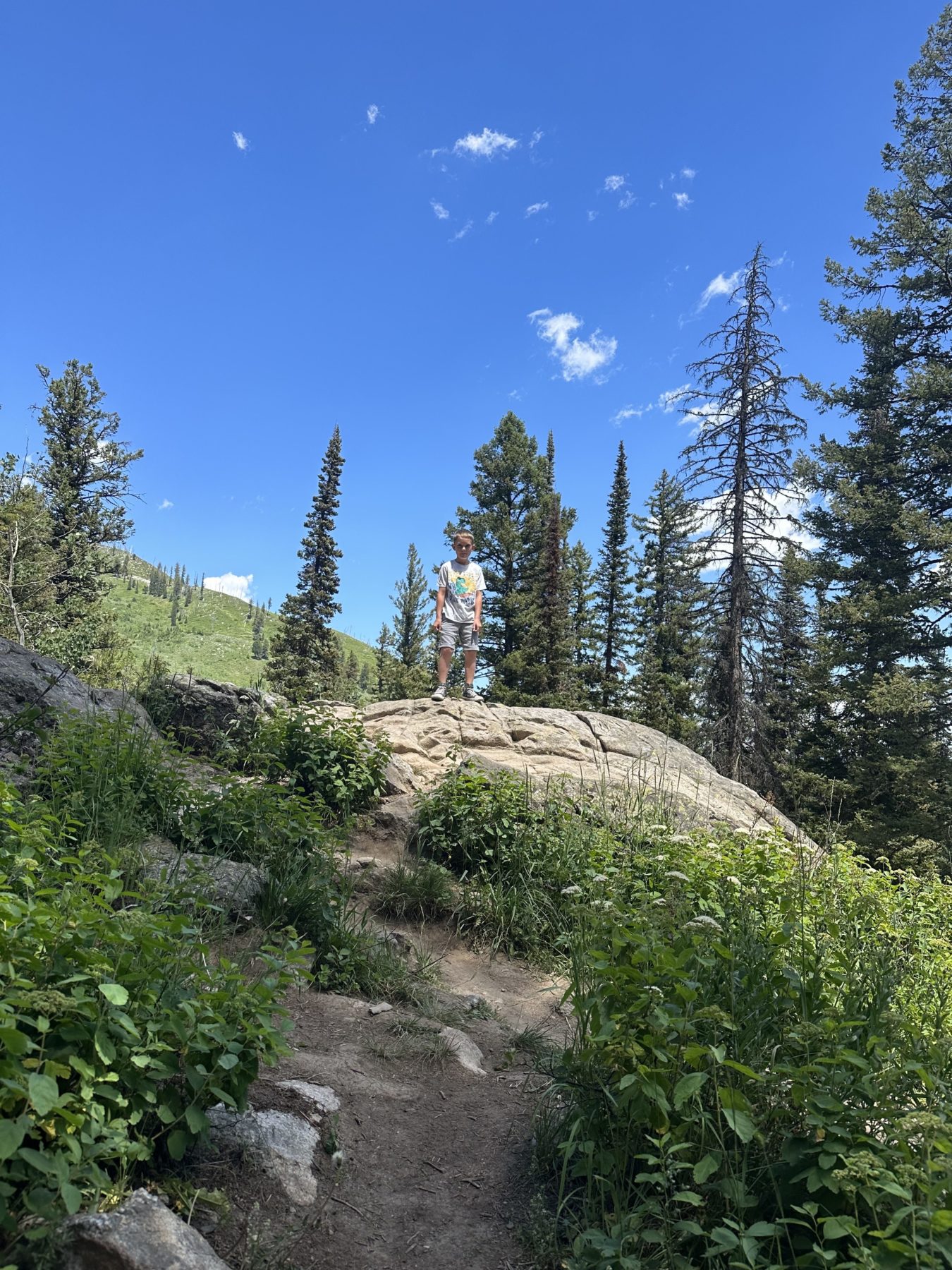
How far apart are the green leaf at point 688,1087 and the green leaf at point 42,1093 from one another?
63.0 inches

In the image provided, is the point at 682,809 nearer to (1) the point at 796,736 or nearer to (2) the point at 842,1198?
(2) the point at 842,1198

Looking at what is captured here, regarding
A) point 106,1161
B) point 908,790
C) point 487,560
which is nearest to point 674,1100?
point 106,1161

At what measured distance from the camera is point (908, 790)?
15.3m

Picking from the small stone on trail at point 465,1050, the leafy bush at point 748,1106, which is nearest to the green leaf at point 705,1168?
the leafy bush at point 748,1106

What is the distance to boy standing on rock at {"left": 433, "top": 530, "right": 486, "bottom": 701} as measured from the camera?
10422 millimetres

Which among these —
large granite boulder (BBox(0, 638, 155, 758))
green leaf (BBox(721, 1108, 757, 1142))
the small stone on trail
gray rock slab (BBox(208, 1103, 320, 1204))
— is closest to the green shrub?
the small stone on trail

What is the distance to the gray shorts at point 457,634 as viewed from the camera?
10500 millimetres

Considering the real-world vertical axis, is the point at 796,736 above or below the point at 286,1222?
above

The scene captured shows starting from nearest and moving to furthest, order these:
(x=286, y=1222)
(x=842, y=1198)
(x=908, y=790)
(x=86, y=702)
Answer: (x=842, y=1198) < (x=286, y=1222) < (x=86, y=702) < (x=908, y=790)

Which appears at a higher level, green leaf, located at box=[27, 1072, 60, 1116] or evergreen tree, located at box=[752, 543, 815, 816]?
evergreen tree, located at box=[752, 543, 815, 816]

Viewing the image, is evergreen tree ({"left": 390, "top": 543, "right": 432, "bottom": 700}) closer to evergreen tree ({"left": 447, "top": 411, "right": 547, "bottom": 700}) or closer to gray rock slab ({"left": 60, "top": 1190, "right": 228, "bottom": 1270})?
evergreen tree ({"left": 447, "top": 411, "right": 547, "bottom": 700})

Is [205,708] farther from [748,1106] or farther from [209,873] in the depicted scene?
[748,1106]

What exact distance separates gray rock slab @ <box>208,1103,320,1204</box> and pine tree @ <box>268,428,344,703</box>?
29.2 m

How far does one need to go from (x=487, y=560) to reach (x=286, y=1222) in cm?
2856
